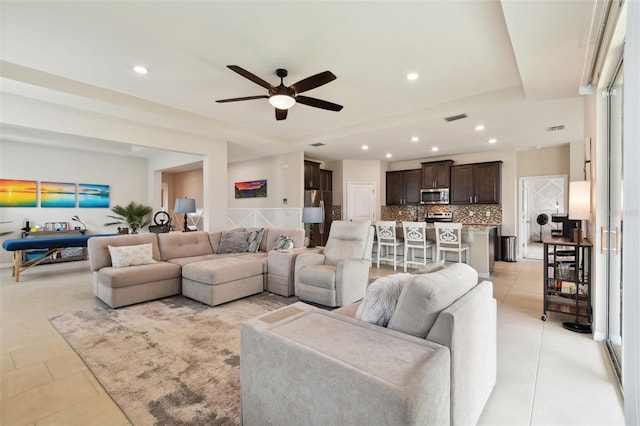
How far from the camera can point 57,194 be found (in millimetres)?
6988

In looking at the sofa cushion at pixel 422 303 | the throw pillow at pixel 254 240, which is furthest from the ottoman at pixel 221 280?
the sofa cushion at pixel 422 303

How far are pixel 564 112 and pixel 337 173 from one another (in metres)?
5.38

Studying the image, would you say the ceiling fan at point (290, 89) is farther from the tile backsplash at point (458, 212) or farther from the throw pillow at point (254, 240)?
the tile backsplash at point (458, 212)

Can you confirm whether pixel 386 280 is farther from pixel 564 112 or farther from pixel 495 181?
pixel 495 181

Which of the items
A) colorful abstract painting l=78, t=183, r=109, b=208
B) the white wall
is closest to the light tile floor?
the white wall

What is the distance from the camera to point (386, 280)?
67.7 inches

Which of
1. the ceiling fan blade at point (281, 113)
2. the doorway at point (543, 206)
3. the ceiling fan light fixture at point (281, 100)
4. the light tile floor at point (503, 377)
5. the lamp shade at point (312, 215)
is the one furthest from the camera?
the doorway at point (543, 206)

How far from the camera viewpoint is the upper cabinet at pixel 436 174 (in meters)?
7.75

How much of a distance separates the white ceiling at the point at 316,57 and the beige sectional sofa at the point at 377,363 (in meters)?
2.11

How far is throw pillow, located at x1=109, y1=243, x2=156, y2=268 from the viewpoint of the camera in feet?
12.7

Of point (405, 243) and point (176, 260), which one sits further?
point (405, 243)

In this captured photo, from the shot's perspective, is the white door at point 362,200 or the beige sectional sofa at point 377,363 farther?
the white door at point 362,200

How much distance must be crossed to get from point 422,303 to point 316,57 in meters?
2.81

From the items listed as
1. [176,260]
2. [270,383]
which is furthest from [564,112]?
[176,260]
